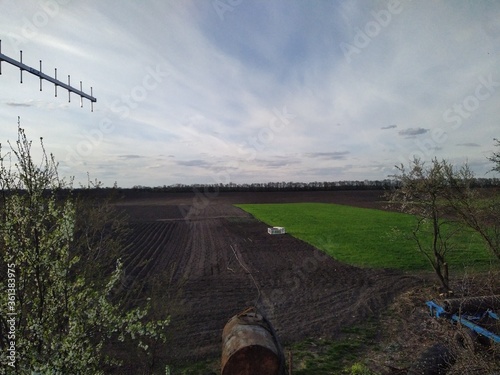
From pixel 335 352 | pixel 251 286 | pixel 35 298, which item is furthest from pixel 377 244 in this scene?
pixel 35 298

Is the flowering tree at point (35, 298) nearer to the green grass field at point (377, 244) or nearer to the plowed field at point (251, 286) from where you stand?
the plowed field at point (251, 286)

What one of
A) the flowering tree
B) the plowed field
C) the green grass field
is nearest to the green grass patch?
the plowed field

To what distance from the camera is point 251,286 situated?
50.5 feet

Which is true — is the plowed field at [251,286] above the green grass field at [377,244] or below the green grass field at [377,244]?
below

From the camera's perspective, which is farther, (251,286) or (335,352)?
(251,286)

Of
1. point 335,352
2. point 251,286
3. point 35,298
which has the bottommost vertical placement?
point 335,352

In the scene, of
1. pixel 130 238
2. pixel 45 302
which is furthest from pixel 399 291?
pixel 130 238

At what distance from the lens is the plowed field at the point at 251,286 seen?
36.0 feet

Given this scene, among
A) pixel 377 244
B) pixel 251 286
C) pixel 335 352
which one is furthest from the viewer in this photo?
pixel 377 244

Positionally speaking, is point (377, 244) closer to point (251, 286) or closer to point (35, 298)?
point (251, 286)

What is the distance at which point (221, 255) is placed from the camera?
21281 mm

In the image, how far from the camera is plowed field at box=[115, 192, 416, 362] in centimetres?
1098

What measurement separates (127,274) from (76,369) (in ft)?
44.7

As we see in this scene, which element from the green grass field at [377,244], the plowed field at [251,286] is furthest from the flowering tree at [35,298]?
the green grass field at [377,244]
